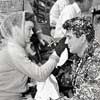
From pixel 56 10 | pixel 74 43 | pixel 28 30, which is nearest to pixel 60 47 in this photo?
pixel 74 43

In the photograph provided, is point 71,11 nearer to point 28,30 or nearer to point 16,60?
point 28,30

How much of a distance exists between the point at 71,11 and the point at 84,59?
1.13ft

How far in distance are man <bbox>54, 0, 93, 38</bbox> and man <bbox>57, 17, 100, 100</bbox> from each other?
11 centimetres

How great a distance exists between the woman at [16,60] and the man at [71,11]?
208 mm

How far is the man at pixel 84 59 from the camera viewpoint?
119 centimetres

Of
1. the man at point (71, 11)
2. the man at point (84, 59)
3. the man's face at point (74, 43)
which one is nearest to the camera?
the man at point (84, 59)

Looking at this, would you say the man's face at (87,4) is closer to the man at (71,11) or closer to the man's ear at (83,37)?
the man at (71,11)

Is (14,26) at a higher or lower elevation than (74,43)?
higher

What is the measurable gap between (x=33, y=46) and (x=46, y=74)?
342mm

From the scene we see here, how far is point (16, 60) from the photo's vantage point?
122cm

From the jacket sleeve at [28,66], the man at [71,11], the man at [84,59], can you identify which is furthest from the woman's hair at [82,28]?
the jacket sleeve at [28,66]

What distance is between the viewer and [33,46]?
5.01 feet

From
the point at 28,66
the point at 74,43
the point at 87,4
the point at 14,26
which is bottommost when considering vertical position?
the point at 28,66

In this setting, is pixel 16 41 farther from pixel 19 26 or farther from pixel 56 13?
pixel 56 13
